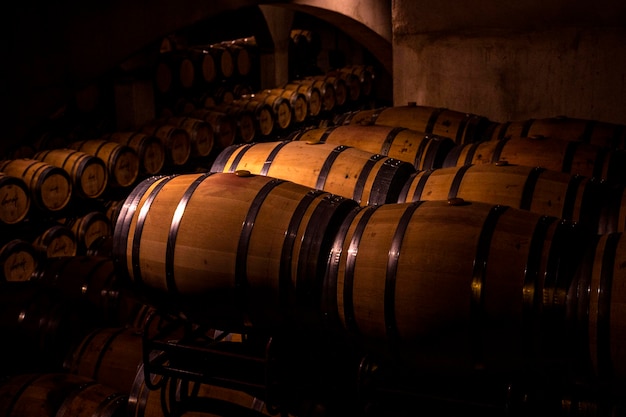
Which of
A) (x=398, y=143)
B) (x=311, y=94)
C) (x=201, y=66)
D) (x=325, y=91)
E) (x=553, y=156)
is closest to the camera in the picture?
(x=553, y=156)

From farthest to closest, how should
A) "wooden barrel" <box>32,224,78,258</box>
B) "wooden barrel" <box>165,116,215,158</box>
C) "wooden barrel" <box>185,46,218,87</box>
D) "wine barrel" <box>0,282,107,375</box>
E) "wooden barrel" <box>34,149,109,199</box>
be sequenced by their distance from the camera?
"wooden barrel" <box>185,46,218,87</box>
"wooden barrel" <box>165,116,215,158</box>
"wooden barrel" <box>34,149,109,199</box>
"wooden barrel" <box>32,224,78,258</box>
"wine barrel" <box>0,282,107,375</box>

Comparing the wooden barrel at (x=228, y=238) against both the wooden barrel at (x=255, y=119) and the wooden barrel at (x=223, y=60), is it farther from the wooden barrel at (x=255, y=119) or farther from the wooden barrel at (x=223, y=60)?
the wooden barrel at (x=223, y=60)

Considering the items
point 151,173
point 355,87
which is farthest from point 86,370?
point 355,87

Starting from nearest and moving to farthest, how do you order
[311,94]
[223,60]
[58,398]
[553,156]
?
[58,398], [553,156], [223,60], [311,94]

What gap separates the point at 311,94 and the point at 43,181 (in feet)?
20.3

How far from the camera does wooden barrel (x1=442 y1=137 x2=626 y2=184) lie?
410 centimetres

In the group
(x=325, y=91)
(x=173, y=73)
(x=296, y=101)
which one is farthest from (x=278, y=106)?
(x=173, y=73)

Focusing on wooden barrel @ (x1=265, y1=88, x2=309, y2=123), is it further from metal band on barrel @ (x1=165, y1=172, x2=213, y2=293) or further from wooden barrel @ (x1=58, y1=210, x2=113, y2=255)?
metal band on barrel @ (x1=165, y1=172, x2=213, y2=293)

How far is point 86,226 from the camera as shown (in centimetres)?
782

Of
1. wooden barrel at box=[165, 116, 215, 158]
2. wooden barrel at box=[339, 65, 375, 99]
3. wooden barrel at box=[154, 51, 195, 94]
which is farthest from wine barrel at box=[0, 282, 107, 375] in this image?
wooden barrel at box=[339, 65, 375, 99]

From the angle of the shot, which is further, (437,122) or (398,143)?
(437,122)

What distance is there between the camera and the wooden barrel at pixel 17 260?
6.70m

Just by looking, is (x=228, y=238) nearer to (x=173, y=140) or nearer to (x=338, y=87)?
(x=173, y=140)

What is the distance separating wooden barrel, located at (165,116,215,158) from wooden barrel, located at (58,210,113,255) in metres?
1.83
